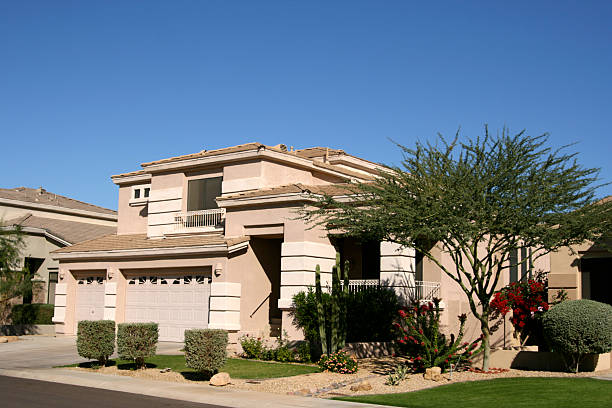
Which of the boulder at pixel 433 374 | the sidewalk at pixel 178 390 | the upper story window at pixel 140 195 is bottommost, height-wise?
the sidewalk at pixel 178 390

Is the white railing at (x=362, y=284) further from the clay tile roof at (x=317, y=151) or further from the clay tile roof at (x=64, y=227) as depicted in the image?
the clay tile roof at (x=64, y=227)

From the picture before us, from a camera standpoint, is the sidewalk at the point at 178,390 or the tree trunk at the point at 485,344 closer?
the sidewalk at the point at 178,390

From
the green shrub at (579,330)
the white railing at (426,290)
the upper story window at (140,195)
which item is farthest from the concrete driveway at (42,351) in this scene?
the green shrub at (579,330)

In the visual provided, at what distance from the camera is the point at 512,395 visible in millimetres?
14891

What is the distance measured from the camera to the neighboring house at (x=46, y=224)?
1453 inches

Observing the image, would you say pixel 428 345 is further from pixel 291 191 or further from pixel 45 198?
pixel 45 198

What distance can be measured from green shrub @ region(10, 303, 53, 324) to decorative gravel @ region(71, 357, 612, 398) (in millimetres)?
14939

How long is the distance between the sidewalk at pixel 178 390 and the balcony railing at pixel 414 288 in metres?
8.89

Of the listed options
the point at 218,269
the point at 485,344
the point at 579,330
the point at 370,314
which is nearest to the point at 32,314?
the point at 218,269

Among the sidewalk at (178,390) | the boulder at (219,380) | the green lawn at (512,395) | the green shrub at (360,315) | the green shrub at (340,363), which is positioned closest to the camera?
the green lawn at (512,395)

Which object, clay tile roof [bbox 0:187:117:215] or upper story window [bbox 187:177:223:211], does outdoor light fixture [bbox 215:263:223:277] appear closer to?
upper story window [bbox 187:177:223:211]

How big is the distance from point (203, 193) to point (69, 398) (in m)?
16.7

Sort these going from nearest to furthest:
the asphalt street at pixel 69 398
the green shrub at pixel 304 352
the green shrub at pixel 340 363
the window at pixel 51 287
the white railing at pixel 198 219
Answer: the asphalt street at pixel 69 398
the green shrub at pixel 340 363
the green shrub at pixel 304 352
the white railing at pixel 198 219
the window at pixel 51 287

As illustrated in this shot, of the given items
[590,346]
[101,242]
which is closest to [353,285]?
[590,346]
